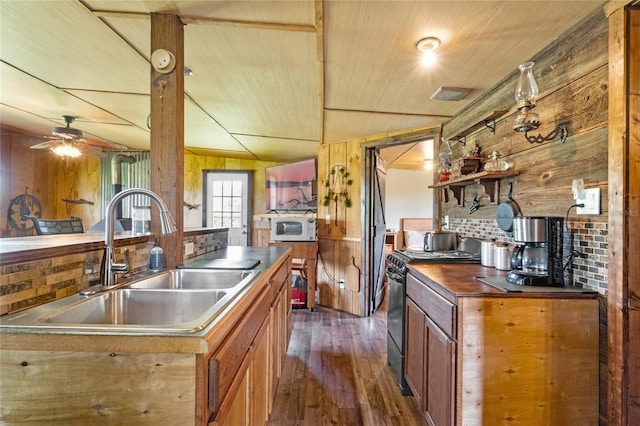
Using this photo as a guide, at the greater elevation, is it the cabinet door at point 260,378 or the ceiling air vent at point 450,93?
the ceiling air vent at point 450,93

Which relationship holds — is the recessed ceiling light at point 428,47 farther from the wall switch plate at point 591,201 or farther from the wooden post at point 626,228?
the wall switch plate at point 591,201

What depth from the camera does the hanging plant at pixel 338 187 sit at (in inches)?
152

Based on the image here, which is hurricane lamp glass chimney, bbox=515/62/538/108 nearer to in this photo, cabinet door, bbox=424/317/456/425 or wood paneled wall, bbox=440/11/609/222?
wood paneled wall, bbox=440/11/609/222

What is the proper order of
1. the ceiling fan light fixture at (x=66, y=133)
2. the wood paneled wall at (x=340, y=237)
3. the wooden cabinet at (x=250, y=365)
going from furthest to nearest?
the wood paneled wall at (x=340, y=237) → the ceiling fan light fixture at (x=66, y=133) → the wooden cabinet at (x=250, y=365)

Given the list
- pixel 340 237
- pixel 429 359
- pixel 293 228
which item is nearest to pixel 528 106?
pixel 429 359

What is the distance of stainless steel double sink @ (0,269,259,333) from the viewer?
0.80 m

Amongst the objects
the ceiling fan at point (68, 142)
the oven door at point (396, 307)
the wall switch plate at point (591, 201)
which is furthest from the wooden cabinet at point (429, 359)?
the ceiling fan at point (68, 142)

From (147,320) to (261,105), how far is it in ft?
6.94

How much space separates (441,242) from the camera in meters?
2.57

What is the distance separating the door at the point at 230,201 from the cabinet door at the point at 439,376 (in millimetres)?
4100

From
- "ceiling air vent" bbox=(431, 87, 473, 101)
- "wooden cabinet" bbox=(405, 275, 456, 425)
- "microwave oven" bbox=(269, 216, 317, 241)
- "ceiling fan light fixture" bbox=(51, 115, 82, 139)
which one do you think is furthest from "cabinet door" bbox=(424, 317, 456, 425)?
"ceiling fan light fixture" bbox=(51, 115, 82, 139)

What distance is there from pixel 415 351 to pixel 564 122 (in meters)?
1.49

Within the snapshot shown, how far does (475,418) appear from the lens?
1.33 meters

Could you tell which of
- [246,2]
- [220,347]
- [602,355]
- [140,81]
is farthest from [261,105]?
[602,355]
